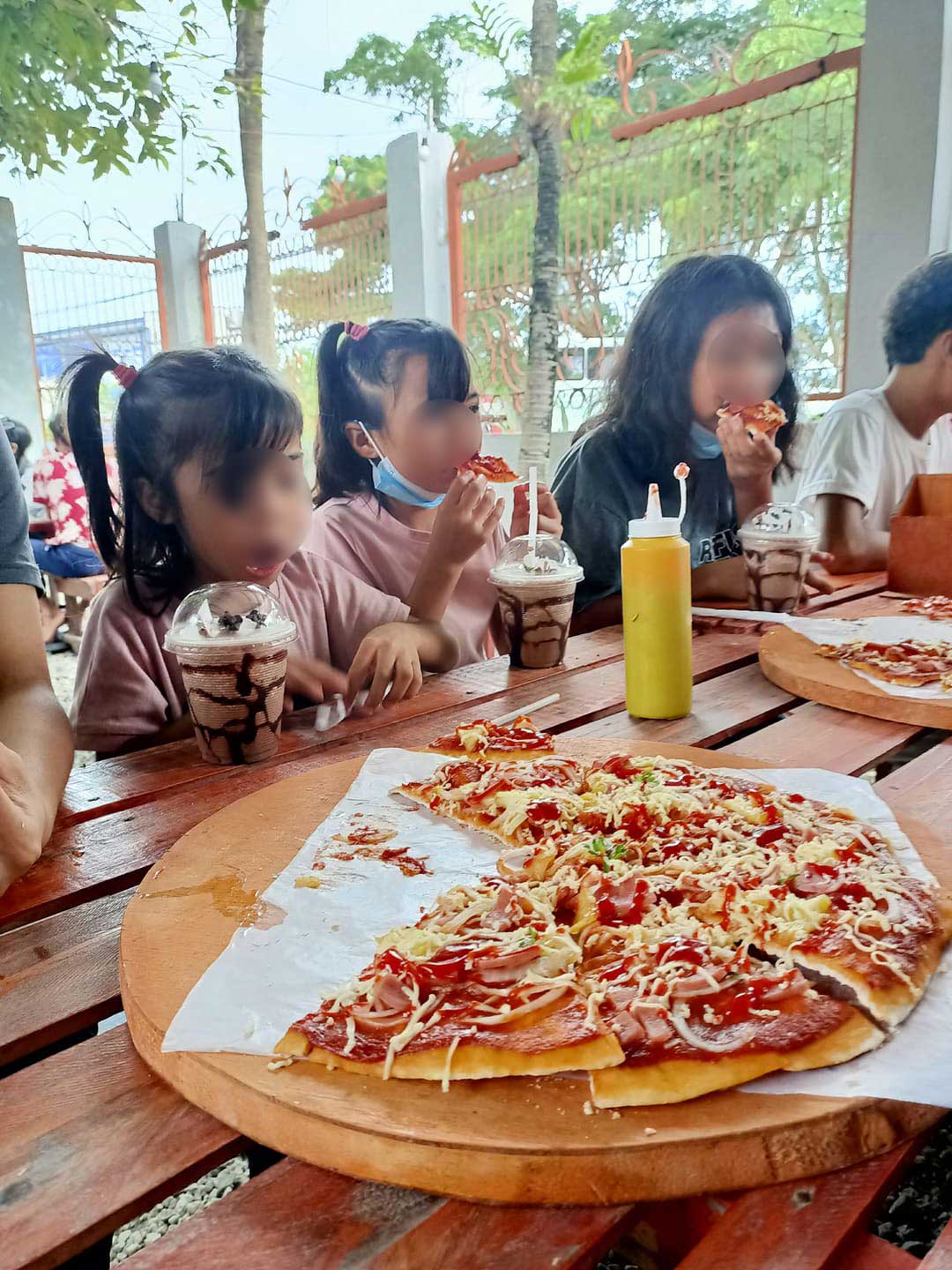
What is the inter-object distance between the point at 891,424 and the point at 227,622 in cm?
335

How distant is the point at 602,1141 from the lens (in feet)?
2.10

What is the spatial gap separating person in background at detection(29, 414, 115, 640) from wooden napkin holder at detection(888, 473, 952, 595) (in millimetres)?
3195

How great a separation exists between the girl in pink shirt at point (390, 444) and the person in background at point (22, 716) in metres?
1.09

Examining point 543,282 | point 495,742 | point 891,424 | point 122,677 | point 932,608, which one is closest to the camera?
point 495,742

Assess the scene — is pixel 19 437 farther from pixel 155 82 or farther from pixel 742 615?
pixel 742 615

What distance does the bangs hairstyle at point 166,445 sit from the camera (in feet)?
6.59

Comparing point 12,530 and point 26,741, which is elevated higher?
point 12,530

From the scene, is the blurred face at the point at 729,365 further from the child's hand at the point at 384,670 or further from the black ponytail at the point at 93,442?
the black ponytail at the point at 93,442

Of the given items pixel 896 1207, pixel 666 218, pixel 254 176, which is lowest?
pixel 896 1207

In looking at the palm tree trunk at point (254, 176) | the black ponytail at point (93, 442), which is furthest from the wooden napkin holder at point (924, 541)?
the black ponytail at point (93, 442)

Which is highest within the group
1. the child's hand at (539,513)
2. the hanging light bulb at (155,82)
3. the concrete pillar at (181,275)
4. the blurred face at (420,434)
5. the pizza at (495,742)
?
the hanging light bulb at (155,82)

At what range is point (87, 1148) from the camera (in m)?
0.68

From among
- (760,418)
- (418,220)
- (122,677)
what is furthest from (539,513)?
(418,220)

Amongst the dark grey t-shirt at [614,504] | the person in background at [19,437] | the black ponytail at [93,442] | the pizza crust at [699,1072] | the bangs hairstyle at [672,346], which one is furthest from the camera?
the person in background at [19,437]
